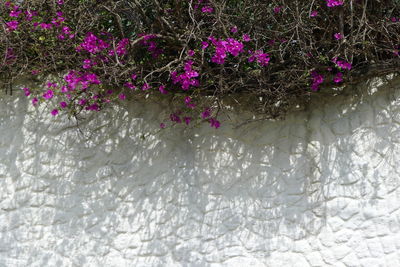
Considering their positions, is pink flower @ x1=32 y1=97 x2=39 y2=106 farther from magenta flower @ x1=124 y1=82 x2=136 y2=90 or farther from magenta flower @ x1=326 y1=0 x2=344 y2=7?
magenta flower @ x1=326 y1=0 x2=344 y2=7

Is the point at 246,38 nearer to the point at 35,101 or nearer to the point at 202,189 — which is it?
the point at 202,189

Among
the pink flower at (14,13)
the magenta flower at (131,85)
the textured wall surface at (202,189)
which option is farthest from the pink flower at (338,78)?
the pink flower at (14,13)

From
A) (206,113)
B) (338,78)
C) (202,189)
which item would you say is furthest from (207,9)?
(202,189)

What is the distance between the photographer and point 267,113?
3.96 m

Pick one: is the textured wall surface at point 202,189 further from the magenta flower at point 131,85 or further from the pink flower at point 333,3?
the pink flower at point 333,3

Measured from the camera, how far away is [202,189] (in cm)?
404

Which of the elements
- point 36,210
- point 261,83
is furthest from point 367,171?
point 36,210

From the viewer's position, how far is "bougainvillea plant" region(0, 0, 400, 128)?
146 inches

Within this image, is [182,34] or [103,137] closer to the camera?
[182,34]

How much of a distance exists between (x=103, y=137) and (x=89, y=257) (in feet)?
2.78

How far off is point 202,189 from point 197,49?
96cm

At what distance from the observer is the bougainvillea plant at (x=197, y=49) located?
3.71 meters

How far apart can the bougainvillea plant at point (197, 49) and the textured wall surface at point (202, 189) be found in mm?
196

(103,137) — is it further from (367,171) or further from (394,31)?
(394,31)
